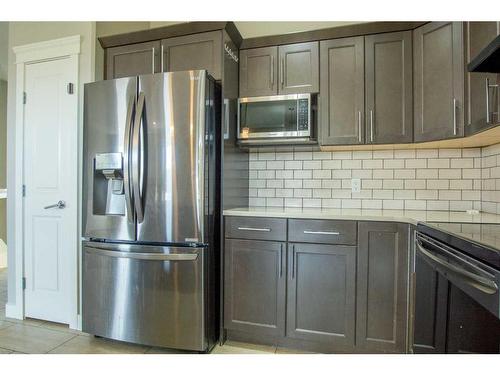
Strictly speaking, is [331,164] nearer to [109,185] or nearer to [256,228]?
[256,228]

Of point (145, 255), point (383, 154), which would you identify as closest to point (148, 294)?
point (145, 255)

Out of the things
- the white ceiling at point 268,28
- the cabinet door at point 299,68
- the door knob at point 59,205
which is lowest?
the door knob at point 59,205

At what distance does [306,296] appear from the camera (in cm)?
197

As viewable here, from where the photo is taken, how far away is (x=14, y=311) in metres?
2.56

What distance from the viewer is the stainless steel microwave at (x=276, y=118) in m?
2.21

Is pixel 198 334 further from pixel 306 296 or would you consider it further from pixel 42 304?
pixel 42 304

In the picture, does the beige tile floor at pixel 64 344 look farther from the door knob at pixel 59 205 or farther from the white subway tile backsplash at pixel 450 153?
the white subway tile backsplash at pixel 450 153

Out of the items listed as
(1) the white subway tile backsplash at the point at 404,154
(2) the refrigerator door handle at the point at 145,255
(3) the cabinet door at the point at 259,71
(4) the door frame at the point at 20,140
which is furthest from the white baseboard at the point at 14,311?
(1) the white subway tile backsplash at the point at 404,154

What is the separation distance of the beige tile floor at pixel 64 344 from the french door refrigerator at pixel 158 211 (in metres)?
0.10

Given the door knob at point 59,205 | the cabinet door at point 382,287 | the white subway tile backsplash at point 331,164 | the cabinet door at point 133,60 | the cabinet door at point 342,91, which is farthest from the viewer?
the white subway tile backsplash at point 331,164

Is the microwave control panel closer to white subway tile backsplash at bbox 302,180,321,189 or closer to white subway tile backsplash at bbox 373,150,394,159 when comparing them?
white subway tile backsplash at bbox 302,180,321,189

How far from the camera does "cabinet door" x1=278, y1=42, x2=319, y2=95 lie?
2.27m

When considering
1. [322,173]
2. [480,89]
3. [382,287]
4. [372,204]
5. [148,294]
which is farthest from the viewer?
[322,173]

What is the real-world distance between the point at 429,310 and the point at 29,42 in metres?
3.43
